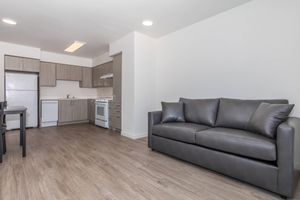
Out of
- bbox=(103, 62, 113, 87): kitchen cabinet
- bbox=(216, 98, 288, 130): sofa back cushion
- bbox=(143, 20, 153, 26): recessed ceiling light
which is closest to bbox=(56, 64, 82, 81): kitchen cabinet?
bbox=(103, 62, 113, 87): kitchen cabinet

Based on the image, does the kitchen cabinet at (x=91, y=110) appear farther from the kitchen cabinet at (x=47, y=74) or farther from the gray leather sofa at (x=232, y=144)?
the gray leather sofa at (x=232, y=144)

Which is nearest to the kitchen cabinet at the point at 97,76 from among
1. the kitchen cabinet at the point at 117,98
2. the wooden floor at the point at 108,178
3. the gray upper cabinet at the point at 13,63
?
the kitchen cabinet at the point at 117,98

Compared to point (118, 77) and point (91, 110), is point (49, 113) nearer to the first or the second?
point (91, 110)

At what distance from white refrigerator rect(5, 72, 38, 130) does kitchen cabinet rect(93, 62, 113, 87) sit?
5.73 feet

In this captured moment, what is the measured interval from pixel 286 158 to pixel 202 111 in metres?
1.29

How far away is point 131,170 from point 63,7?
2.70 metres

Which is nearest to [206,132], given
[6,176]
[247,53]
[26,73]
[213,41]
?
[247,53]

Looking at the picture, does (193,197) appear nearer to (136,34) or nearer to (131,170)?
(131,170)

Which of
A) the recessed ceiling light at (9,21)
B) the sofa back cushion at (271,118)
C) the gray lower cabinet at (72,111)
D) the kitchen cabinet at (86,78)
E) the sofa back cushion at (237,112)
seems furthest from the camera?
the kitchen cabinet at (86,78)

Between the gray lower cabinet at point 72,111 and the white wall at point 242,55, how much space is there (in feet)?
11.2

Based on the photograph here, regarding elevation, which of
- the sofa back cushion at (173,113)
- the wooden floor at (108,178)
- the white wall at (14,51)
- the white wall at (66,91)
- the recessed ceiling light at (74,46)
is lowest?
the wooden floor at (108,178)

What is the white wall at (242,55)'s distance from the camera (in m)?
2.15

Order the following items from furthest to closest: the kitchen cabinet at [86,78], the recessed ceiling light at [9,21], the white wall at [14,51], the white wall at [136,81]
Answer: the kitchen cabinet at [86,78] → the white wall at [14,51] → the white wall at [136,81] → the recessed ceiling light at [9,21]

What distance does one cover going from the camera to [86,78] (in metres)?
5.93
